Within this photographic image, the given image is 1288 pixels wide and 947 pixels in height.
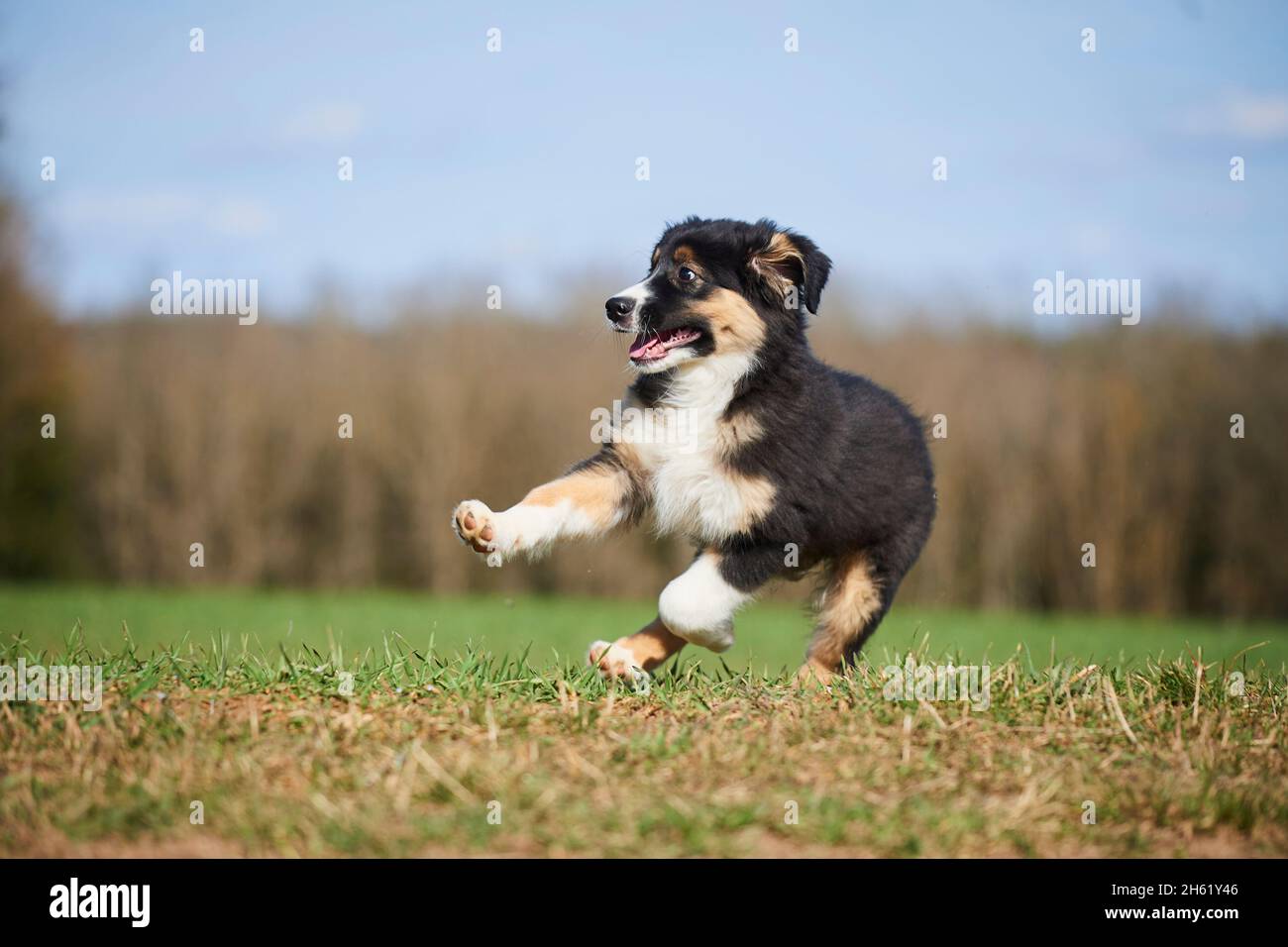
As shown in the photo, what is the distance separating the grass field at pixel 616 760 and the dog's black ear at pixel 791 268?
5.62 ft

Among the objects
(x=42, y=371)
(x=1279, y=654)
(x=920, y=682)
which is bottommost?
(x=1279, y=654)

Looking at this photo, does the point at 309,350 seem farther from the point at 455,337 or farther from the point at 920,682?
the point at 920,682

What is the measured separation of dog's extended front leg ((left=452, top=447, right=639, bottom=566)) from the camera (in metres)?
5.11

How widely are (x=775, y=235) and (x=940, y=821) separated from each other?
3.03m

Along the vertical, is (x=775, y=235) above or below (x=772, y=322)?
above

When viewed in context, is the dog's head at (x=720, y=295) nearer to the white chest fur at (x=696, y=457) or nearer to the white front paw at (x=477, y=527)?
the white chest fur at (x=696, y=457)

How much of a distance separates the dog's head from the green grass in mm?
6668

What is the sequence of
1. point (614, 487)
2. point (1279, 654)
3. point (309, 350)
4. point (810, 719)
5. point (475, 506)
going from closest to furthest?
point (810, 719) < point (475, 506) < point (614, 487) < point (1279, 654) < point (309, 350)

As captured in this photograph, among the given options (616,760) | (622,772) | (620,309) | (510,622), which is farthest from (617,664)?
(510,622)

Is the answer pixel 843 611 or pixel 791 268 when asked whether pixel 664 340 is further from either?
pixel 843 611

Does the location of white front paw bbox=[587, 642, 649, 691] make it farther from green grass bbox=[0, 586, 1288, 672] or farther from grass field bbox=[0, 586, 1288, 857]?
green grass bbox=[0, 586, 1288, 672]
